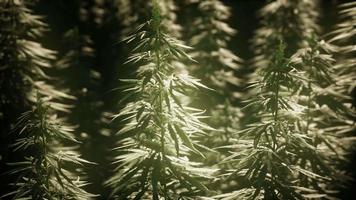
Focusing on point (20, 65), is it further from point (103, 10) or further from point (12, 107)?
point (103, 10)

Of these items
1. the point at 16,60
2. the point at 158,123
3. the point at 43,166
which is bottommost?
the point at 43,166

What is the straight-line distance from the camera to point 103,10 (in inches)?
618

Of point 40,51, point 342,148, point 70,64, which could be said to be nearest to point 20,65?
point 40,51

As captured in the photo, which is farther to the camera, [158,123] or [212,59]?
[212,59]

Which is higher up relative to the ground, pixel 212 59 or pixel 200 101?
pixel 212 59

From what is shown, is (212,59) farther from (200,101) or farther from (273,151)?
(273,151)

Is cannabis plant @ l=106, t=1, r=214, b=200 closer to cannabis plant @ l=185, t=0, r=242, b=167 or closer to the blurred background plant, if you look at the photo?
the blurred background plant

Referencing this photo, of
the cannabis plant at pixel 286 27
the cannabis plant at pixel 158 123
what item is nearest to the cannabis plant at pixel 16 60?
the cannabis plant at pixel 158 123

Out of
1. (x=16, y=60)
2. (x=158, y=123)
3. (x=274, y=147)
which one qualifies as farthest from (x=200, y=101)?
(x=158, y=123)

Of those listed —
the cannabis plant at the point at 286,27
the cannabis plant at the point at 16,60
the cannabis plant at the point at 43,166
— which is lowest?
the cannabis plant at the point at 43,166

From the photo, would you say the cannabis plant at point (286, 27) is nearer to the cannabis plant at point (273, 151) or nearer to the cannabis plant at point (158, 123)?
the cannabis plant at point (273, 151)

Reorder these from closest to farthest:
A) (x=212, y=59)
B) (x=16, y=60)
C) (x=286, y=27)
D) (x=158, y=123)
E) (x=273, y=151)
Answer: (x=158, y=123) < (x=273, y=151) < (x=16, y=60) < (x=212, y=59) < (x=286, y=27)

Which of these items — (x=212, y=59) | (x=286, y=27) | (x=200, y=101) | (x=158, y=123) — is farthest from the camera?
(x=286, y=27)

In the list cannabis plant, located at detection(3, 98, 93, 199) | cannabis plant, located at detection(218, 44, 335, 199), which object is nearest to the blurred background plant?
cannabis plant, located at detection(218, 44, 335, 199)
